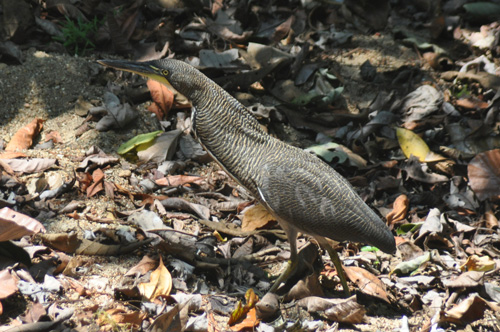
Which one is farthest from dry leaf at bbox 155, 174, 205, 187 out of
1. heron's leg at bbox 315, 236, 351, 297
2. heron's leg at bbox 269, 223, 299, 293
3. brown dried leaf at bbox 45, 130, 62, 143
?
heron's leg at bbox 315, 236, 351, 297

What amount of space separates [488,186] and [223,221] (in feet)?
8.38

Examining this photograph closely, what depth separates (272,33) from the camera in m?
6.91

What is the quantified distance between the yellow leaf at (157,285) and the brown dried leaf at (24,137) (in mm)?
2035

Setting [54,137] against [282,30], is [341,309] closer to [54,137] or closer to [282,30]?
[54,137]

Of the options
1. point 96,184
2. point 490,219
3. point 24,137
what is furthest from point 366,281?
point 24,137

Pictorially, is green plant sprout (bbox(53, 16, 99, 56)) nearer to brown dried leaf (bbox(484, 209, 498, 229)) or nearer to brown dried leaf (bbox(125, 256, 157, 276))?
brown dried leaf (bbox(125, 256, 157, 276))

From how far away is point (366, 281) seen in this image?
4.50 metres

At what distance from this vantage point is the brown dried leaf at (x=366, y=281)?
4.40 metres

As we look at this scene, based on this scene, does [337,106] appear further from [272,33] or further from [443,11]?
[443,11]

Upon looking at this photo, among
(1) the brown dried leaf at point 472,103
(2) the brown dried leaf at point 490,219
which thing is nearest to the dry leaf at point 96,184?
(2) the brown dried leaf at point 490,219

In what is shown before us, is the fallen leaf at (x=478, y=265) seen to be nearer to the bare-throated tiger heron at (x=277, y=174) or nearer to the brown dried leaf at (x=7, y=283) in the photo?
the bare-throated tiger heron at (x=277, y=174)

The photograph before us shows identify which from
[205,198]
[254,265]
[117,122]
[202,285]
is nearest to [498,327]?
[254,265]

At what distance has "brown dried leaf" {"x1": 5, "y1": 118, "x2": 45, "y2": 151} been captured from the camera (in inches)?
203

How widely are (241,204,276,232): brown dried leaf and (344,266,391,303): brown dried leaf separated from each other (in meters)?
0.84
